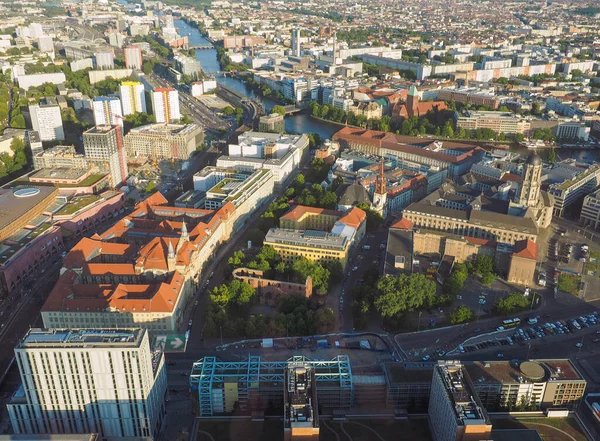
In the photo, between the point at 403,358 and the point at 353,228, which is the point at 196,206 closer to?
the point at 353,228

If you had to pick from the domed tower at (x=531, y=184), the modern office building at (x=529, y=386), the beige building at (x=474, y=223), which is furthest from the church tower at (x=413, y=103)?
the modern office building at (x=529, y=386)

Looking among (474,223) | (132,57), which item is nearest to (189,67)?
(132,57)

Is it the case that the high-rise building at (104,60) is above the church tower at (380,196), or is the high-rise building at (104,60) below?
above

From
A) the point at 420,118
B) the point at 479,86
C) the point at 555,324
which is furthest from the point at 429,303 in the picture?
the point at 479,86

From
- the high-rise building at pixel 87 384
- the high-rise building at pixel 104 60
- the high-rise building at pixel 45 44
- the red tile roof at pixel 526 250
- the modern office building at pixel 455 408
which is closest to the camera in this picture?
the modern office building at pixel 455 408

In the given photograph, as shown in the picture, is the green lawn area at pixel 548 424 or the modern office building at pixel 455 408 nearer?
the modern office building at pixel 455 408

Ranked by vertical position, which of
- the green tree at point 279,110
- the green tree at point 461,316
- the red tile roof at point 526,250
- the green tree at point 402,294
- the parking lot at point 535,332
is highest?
the red tile roof at point 526,250

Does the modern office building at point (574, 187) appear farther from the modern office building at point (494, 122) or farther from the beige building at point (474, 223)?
the modern office building at point (494, 122)
